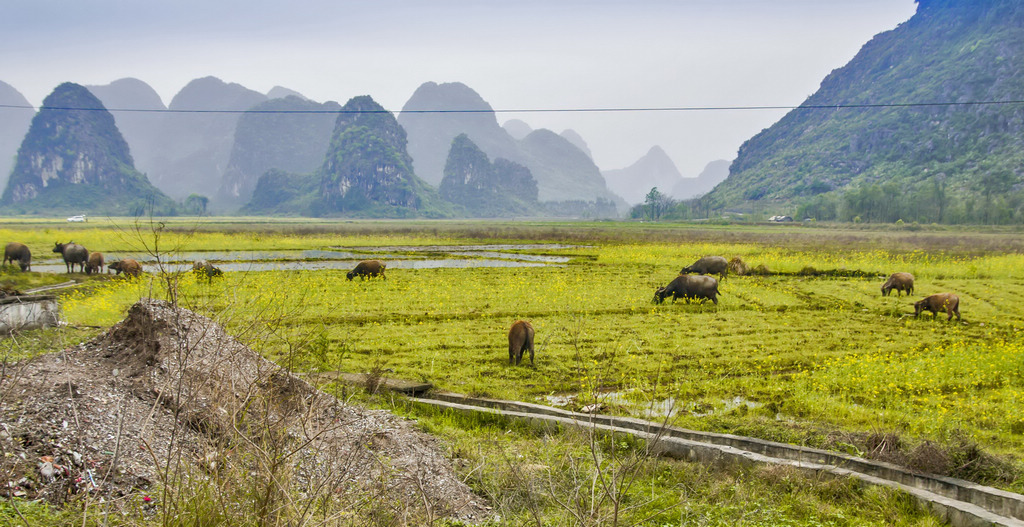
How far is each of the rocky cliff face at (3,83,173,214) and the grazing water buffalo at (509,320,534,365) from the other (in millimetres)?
161925

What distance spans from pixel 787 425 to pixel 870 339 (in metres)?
7.30

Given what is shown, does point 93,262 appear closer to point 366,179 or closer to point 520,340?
point 520,340

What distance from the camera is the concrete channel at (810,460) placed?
4801mm

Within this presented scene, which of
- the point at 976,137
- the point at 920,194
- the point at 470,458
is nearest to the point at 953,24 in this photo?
the point at 976,137

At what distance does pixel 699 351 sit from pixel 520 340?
3709 mm

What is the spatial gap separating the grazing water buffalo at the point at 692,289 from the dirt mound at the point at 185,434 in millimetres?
12506

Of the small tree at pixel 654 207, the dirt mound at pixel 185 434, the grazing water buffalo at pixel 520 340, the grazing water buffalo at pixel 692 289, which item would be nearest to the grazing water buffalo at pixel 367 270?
the grazing water buffalo at pixel 692 289

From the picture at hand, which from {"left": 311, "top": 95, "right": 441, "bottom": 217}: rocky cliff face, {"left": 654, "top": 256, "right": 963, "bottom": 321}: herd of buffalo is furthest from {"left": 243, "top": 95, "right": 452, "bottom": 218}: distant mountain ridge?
{"left": 654, "top": 256, "right": 963, "bottom": 321}: herd of buffalo

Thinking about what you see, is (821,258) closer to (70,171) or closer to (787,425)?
(787,425)

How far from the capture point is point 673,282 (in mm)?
18031

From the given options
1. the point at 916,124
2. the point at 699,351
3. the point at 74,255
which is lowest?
the point at 699,351

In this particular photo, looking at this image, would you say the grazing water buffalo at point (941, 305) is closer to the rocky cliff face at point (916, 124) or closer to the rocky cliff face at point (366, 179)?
the rocky cliff face at point (916, 124)

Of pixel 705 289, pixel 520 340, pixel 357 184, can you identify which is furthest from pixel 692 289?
pixel 357 184

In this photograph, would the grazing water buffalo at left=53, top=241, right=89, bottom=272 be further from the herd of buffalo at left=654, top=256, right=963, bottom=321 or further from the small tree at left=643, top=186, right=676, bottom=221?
the small tree at left=643, top=186, right=676, bottom=221
